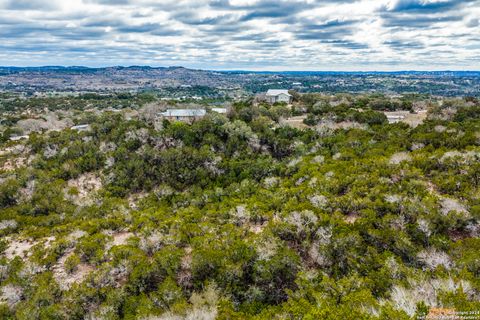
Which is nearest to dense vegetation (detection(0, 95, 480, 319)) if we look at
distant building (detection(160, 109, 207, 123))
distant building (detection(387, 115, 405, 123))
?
distant building (detection(387, 115, 405, 123))

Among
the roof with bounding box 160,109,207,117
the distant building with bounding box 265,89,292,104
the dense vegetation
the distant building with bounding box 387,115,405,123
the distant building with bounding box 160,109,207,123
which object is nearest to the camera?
the dense vegetation

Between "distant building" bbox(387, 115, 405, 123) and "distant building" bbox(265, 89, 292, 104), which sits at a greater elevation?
"distant building" bbox(265, 89, 292, 104)

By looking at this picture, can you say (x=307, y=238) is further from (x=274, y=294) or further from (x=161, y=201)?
(x=161, y=201)

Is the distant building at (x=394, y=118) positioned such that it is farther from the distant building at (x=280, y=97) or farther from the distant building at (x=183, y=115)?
the distant building at (x=183, y=115)

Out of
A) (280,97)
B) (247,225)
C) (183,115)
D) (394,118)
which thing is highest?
(280,97)

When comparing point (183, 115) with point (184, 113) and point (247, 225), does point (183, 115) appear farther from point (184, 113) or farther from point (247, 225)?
point (247, 225)

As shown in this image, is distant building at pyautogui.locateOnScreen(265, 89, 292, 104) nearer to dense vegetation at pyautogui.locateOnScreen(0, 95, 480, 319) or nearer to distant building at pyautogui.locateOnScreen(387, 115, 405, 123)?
distant building at pyautogui.locateOnScreen(387, 115, 405, 123)

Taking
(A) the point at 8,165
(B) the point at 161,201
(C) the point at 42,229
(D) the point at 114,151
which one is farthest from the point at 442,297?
(A) the point at 8,165

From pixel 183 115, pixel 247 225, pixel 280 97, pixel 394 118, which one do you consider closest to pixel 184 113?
pixel 183 115

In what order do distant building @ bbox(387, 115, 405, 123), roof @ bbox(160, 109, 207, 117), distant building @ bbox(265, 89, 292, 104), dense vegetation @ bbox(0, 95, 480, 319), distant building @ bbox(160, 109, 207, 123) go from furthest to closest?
distant building @ bbox(265, 89, 292, 104), roof @ bbox(160, 109, 207, 117), distant building @ bbox(160, 109, 207, 123), distant building @ bbox(387, 115, 405, 123), dense vegetation @ bbox(0, 95, 480, 319)
